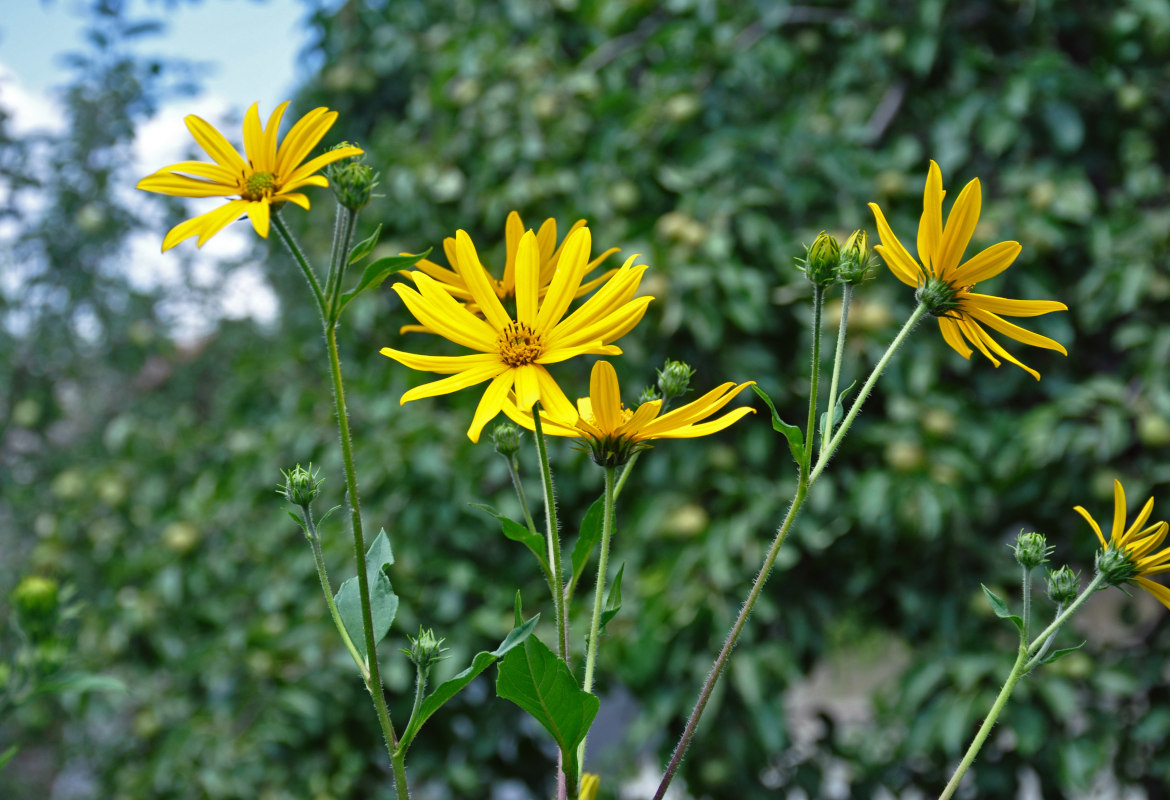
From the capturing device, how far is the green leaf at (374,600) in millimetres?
343

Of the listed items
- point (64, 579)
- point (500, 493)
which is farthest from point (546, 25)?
point (64, 579)

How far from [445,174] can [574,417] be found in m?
1.41

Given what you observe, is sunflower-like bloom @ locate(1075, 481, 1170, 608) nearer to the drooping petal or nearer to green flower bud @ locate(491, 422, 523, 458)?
the drooping petal

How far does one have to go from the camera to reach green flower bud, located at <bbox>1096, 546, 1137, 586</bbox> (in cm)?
37

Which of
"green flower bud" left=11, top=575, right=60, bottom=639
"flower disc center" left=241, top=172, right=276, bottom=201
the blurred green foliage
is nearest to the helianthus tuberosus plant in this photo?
"flower disc center" left=241, top=172, right=276, bottom=201

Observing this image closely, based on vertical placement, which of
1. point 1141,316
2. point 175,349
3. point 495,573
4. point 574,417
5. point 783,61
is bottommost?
point 1141,316

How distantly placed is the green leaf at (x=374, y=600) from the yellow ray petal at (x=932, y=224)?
238mm

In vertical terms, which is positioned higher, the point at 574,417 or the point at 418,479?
the point at 418,479

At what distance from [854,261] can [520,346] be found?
0.48ft

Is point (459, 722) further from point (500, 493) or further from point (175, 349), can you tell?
point (175, 349)

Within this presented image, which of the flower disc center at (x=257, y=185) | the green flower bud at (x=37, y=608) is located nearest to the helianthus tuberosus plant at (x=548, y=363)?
the flower disc center at (x=257, y=185)

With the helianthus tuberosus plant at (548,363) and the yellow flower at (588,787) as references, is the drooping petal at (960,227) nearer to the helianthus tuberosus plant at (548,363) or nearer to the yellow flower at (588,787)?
the helianthus tuberosus plant at (548,363)

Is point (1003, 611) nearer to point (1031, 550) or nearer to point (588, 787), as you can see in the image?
point (1031, 550)

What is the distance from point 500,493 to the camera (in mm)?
1461
